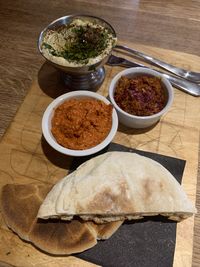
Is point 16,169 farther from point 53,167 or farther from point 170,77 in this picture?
point 170,77

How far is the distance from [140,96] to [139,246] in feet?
2.54

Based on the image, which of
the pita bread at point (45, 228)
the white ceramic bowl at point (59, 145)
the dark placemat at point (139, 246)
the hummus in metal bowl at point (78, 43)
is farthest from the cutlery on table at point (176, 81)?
the pita bread at point (45, 228)

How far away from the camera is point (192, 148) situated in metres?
1.65

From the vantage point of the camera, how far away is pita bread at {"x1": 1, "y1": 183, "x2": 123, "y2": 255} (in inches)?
51.4

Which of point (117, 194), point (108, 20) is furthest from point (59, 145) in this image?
point (108, 20)

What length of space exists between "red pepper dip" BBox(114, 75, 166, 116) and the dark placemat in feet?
1.90

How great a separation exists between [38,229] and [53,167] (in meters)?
0.35

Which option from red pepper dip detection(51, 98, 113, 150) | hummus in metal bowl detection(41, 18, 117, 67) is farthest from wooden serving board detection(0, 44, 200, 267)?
hummus in metal bowl detection(41, 18, 117, 67)

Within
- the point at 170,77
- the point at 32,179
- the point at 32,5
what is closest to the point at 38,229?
the point at 32,179

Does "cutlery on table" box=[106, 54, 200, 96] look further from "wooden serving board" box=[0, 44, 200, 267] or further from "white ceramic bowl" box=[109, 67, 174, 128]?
"white ceramic bowl" box=[109, 67, 174, 128]

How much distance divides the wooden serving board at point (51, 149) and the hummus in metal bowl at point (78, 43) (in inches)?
9.4

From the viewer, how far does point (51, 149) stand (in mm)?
1646

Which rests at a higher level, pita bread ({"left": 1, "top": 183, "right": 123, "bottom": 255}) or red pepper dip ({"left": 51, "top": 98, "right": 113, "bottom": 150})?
red pepper dip ({"left": 51, "top": 98, "right": 113, "bottom": 150})

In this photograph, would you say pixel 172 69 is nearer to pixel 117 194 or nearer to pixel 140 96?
pixel 140 96
